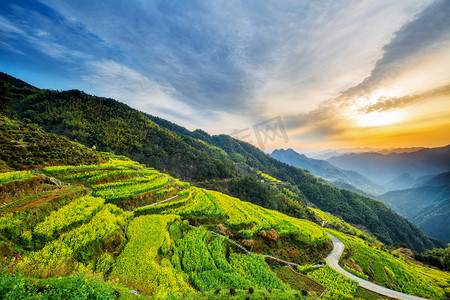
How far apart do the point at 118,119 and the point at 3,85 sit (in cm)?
6132

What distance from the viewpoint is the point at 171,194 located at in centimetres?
3375

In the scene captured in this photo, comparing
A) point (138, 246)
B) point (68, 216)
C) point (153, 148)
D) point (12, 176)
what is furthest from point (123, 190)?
point (153, 148)

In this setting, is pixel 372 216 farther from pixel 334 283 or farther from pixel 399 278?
pixel 334 283

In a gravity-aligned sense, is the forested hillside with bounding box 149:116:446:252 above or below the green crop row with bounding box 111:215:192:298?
below

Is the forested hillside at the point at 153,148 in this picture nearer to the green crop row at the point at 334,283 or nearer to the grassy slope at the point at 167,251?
the grassy slope at the point at 167,251

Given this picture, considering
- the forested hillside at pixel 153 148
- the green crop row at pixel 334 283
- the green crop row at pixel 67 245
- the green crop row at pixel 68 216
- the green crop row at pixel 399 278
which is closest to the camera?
the green crop row at pixel 67 245

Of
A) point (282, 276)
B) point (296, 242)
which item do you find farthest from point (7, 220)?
point (296, 242)

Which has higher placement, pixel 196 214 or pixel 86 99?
pixel 86 99

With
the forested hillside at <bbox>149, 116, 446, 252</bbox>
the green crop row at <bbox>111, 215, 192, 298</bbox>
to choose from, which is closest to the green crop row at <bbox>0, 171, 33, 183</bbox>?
the green crop row at <bbox>111, 215, 192, 298</bbox>

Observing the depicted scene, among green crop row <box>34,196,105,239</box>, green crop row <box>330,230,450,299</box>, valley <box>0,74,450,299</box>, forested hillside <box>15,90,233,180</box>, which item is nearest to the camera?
valley <box>0,74,450,299</box>

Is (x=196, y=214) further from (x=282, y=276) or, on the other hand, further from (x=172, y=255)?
(x=282, y=276)

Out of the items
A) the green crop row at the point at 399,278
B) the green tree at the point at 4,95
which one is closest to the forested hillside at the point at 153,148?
the green tree at the point at 4,95

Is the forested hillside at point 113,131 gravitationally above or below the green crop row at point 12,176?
above

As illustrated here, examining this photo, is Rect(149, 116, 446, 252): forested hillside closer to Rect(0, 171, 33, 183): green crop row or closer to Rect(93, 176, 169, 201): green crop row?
Rect(93, 176, 169, 201): green crop row
